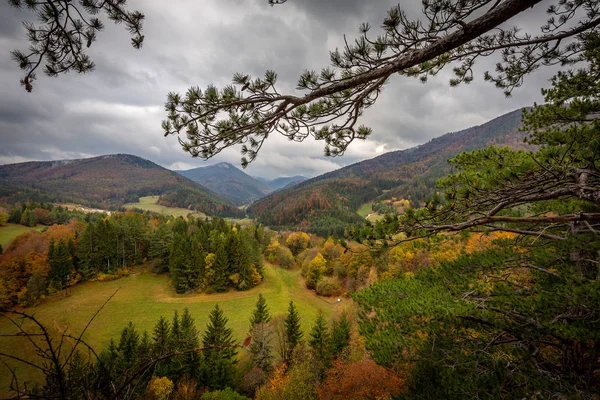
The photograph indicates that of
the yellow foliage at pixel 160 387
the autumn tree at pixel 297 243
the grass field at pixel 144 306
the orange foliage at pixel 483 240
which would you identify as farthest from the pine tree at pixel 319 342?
the autumn tree at pixel 297 243

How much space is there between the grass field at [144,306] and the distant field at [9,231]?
88.9ft

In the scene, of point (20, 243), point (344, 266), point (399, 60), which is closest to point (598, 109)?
point (399, 60)

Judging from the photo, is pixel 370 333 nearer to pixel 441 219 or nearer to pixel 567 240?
pixel 441 219

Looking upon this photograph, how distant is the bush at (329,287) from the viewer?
3366 centimetres

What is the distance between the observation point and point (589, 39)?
14.5 feet

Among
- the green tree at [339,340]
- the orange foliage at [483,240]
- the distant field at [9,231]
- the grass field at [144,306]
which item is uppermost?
the orange foliage at [483,240]

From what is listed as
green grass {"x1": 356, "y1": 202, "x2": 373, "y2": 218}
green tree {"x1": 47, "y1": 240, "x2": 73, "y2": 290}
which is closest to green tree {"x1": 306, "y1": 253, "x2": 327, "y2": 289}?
green tree {"x1": 47, "y1": 240, "x2": 73, "y2": 290}

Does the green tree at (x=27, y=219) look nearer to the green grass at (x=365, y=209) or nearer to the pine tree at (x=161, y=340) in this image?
the pine tree at (x=161, y=340)

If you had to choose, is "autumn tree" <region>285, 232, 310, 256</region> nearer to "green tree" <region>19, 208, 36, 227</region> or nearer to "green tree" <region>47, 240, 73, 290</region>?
"green tree" <region>47, 240, 73, 290</region>

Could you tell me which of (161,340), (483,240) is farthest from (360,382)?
(161,340)

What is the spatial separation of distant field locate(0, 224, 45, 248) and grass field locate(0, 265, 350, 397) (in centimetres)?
2710

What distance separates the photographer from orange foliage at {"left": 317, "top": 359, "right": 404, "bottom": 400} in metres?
11.1

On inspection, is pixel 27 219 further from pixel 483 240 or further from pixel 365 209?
pixel 365 209

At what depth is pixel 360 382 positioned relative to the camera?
12.8 metres
